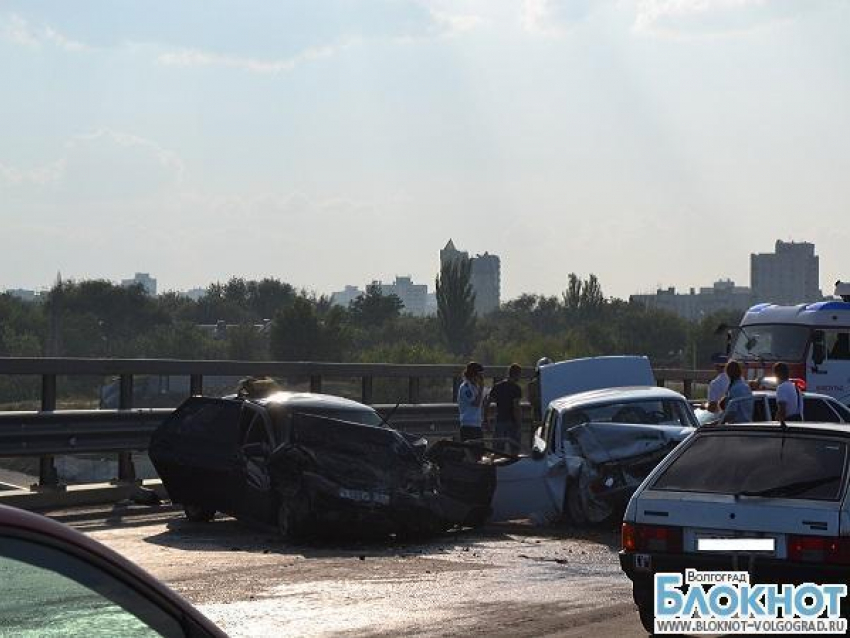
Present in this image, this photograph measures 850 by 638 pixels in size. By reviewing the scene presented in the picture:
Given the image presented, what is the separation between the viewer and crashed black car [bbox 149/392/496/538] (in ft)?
49.0

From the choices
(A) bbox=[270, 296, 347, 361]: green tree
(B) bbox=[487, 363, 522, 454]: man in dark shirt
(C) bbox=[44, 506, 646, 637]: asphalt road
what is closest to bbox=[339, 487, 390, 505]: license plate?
(C) bbox=[44, 506, 646, 637]: asphalt road

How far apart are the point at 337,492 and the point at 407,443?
122 centimetres

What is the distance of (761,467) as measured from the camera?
30.5 ft

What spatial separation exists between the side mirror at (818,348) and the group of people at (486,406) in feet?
26.6

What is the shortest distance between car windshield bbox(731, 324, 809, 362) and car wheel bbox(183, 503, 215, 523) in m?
15.9

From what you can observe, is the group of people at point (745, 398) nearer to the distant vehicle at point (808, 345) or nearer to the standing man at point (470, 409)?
the standing man at point (470, 409)

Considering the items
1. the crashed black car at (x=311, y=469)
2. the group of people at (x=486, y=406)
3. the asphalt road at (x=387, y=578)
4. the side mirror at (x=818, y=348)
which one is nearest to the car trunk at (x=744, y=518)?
the asphalt road at (x=387, y=578)

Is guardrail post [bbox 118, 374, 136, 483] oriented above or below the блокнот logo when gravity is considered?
above

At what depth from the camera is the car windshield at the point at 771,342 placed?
29828 millimetres

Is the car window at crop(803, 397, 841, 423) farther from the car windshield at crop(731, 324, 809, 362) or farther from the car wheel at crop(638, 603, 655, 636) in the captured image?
the car wheel at crop(638, 603, 655, 636)

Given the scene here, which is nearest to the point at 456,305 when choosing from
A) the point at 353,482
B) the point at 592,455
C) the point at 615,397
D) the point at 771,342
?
the point at 771,342

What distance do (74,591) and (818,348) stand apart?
90.7ft

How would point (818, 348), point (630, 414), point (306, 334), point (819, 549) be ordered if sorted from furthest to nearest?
1. point (306, 334)
2. point (818, 348)
3. point (630, 414)
4. point (819, 549)

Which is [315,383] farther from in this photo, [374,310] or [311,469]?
[374,310]
